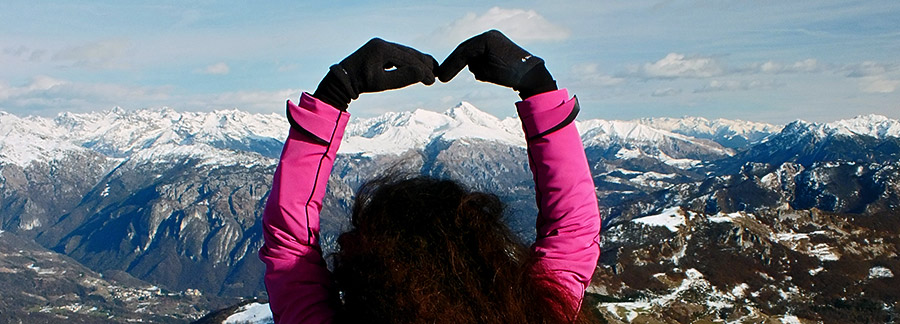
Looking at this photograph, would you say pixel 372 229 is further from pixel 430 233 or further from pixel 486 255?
pixel 486 255

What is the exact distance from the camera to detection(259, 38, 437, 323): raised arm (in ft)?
15.2

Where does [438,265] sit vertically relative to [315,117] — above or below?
below

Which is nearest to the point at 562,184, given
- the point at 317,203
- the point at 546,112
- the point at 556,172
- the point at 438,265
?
the point at 556,172

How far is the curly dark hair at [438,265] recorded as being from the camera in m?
3.96

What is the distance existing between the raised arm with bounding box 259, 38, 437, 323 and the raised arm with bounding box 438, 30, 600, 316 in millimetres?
903

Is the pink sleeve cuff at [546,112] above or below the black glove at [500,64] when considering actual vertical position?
below

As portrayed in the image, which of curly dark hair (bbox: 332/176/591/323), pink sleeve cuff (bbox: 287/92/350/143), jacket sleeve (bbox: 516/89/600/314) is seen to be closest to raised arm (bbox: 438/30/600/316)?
jacket sleeve (bbox: 516/89/600/314)

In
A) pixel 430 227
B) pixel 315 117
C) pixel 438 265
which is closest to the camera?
pixel 438 265

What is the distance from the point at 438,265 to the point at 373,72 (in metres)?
1.52

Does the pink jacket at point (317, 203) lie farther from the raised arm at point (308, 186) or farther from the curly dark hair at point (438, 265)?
the curly dark hair at point (438, 265)

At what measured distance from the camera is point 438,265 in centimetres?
406

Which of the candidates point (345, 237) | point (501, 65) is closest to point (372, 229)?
point (345, 237)

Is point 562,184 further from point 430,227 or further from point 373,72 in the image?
point 373,72

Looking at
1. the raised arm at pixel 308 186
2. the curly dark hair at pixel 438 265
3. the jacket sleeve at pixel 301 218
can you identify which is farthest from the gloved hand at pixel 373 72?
the curly dark hair at pixel 438 265
